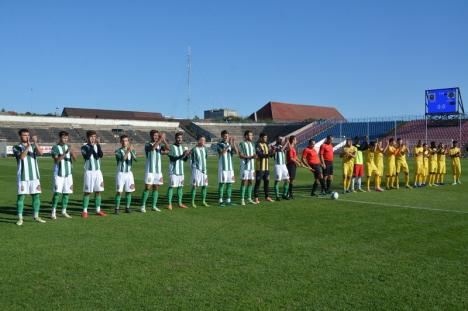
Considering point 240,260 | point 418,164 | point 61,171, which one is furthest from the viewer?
point 418,164

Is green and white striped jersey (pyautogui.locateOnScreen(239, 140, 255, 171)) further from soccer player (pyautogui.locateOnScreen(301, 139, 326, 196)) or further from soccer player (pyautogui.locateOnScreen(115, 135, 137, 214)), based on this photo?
→ soccer player (pyautogui.locateOnScreen(115, 135, 137, 214))

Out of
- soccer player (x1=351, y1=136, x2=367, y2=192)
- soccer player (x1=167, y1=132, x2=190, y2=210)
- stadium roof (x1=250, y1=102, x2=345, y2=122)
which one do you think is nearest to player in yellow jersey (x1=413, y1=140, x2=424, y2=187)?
soccer player (x1=351, y1=136, x2=367, y2=192)

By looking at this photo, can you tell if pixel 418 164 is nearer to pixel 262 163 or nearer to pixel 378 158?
pixel 378 158

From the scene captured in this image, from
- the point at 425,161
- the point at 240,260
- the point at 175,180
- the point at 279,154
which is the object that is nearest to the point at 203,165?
the point at 175,180

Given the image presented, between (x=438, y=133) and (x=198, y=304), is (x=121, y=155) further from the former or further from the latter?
(x=438, y=133)

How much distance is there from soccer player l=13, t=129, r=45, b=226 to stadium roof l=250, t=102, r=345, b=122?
77835 millimetres

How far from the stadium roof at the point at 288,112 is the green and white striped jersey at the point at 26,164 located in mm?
77803

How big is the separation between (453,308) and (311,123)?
219 feet

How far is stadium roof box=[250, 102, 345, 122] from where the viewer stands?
8806cm

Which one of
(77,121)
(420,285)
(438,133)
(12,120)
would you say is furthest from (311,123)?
(420,285)

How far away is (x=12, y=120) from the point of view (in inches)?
2456

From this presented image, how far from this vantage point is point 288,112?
295 feet

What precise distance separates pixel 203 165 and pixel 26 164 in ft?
14.9

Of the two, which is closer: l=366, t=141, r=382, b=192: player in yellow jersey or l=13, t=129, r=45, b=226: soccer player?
l=13, t=129, r=45, b=226: soccer player
